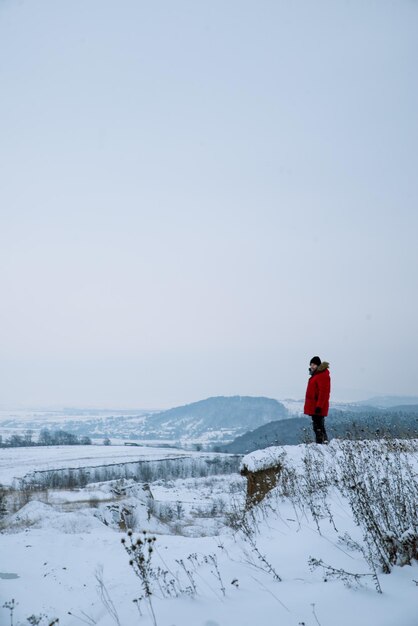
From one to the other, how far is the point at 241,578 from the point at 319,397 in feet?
17.4

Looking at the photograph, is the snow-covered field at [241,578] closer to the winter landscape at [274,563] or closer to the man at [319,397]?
the winter landscape at [274,563]

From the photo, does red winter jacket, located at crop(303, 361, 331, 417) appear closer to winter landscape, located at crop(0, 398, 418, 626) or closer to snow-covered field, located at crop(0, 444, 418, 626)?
winter landscape, located at crop(0, 398, 418, 626)

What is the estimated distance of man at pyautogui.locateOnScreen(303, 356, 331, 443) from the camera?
866 cm

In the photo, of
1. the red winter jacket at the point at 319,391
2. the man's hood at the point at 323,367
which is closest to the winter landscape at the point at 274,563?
the red winter jacket at the point at 319,391

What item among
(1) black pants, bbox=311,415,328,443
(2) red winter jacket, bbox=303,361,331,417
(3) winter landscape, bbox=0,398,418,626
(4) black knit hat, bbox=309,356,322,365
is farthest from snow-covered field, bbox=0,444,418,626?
(4) black knit hat, bbox=309,356,322,365

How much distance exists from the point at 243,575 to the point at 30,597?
287cm

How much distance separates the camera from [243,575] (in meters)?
3.99

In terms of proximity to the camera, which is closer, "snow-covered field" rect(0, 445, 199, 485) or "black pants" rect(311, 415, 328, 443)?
"black pants" rect(311, 415, 328, 443)

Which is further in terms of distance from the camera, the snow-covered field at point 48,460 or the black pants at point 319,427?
the snow-covered field at point 48,460

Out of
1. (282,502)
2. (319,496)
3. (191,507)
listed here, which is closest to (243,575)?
(319,496)

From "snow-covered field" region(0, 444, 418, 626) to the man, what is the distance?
2.21ft

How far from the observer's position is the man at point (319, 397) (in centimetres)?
866

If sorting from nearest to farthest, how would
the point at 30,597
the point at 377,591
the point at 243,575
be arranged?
the point at 377,591, the point at 243,575, the point at 30,597

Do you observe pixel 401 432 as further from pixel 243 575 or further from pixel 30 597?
pixel 30 597
